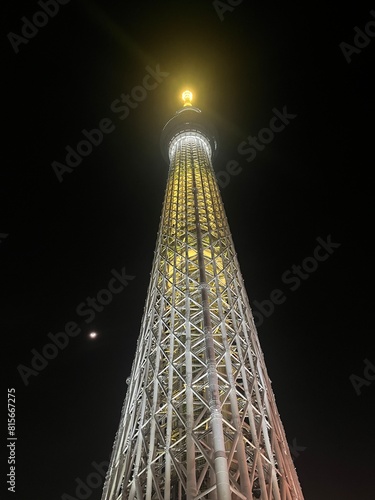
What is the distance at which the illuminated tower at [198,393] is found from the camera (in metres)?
11.1

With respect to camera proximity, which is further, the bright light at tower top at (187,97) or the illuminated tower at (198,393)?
the bright light at tower top at (187,97)

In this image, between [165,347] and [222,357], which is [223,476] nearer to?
[222,357]

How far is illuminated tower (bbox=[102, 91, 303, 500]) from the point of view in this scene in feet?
36.5

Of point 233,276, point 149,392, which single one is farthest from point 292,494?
point 233,276

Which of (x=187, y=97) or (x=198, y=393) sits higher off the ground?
(x=187, y=97)

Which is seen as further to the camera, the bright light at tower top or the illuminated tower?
the bright light at tower top

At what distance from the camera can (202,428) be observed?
1309cm

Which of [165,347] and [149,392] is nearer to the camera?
[149,392]

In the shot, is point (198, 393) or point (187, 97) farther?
point (187, 97)

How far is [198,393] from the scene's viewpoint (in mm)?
12852

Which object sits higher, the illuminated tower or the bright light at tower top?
the bright light at tower top

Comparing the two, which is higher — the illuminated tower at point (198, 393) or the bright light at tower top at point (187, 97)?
the bright light at tower top at point (187, 97)

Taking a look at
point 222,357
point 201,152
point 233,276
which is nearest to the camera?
point 222,357

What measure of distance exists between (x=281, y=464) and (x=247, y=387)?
7.37ft
